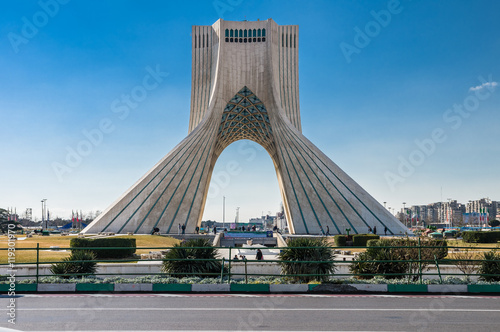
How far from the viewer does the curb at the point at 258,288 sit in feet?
30.5

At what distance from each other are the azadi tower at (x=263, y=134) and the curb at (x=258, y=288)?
1930 centimetres

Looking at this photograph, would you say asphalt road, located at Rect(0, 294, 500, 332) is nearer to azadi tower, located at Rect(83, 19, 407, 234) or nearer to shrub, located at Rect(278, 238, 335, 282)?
shrub, located at Rect(278, 238, 335, 282)

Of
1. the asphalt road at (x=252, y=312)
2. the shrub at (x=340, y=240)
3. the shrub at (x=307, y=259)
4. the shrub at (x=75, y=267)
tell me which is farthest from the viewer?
the shrub at (x=340, y=240)

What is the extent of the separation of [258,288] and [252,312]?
7.89ft

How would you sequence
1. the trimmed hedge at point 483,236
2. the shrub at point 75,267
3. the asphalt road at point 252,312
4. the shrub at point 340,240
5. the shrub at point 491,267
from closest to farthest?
the asphalt road at point 252,312, the shrub at point 491,267, the shrub at point 75,267, the shrub at point 340,240, the trimmed hedge at point 483,236

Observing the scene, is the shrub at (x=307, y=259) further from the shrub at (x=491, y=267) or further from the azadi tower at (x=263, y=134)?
the azadi tower at (x=263, y=134)

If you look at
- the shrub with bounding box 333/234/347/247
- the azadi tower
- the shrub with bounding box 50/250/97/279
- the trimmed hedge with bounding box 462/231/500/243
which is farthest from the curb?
the azadi tower

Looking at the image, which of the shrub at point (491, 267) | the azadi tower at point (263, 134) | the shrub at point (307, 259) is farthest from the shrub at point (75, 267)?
the azadi tower at point (263, 134)

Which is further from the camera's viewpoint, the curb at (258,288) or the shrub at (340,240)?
the shrub at (340,240)

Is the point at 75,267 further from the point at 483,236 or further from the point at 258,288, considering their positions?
the point at 483,236

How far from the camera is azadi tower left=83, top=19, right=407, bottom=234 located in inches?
1158

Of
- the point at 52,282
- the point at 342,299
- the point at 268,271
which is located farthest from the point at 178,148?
the point at 342,299

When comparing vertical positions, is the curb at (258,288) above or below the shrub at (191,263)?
below

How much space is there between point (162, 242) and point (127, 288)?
13.6m
